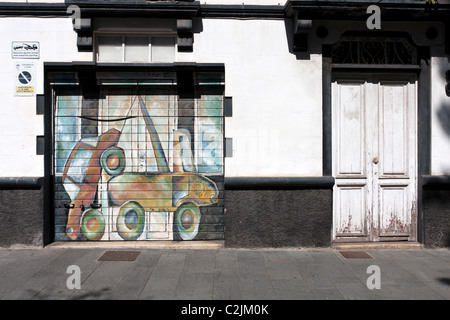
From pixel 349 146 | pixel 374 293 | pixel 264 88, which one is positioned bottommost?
pixel 374 293

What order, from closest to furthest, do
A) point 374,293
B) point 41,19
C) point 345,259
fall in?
point 374,293 → point 345,259 → point 41,19

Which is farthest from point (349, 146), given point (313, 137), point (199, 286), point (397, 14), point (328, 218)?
point (199, 286)

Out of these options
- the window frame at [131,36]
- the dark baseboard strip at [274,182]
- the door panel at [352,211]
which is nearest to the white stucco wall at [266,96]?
the dark baseboard strip at [274,182]

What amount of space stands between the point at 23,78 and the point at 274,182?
15.7ft

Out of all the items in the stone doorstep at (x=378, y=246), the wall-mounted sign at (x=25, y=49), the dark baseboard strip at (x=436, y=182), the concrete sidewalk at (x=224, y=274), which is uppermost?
the wall-mounted sign at (x=25, y=49)

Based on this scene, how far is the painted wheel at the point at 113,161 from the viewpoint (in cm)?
711

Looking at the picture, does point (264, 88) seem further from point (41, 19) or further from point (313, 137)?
point (41, 19)

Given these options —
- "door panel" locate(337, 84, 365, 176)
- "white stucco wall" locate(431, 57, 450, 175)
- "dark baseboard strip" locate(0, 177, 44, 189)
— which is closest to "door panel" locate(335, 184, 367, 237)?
"door panel" locate(337, 84, 365, 176)

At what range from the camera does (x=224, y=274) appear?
5617 mm

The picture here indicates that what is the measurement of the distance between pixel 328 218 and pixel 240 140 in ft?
6.87

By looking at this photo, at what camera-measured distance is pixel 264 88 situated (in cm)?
692

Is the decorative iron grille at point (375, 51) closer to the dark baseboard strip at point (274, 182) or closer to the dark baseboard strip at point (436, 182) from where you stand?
the dark baseboard strip at point (436, 182)

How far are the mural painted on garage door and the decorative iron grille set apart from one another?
96.3 inches

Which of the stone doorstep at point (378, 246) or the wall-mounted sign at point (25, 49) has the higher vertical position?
the wall-mounted sign at point (25, 49)
